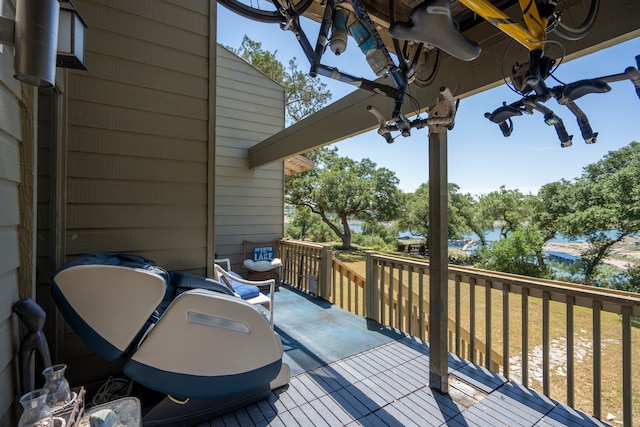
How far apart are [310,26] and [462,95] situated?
179 centimetres

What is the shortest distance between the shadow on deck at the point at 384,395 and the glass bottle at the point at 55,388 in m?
1.01

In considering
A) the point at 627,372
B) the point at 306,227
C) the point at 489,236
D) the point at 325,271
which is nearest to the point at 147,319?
the point at 627,372

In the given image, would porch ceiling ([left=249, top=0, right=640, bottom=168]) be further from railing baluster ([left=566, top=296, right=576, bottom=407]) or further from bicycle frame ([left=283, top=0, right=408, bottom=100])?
railing baluster ([left=566, top=296, right=576, bottom=407])

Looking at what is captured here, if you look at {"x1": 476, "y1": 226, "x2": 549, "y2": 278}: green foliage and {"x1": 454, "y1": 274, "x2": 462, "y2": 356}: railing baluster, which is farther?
{"x1": 476, "y1": 226, "x2": 549, "y2": 278}: green foliage

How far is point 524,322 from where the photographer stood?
226 cm

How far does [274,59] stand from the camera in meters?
8.72

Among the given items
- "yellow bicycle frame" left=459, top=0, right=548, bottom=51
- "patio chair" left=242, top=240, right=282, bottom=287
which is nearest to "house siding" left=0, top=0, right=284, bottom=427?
"yellow bicycle frame" left=459, top=0, right=548, bottom=51

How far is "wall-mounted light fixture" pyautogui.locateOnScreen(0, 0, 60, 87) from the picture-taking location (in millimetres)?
709

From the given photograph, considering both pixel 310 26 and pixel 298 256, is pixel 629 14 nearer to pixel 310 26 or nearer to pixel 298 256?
pixel 310 26

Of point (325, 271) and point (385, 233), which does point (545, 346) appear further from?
point (385, 233)

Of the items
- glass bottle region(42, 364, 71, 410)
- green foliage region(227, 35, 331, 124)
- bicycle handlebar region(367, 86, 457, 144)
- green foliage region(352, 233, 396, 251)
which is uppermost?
green foliage region(227, 35, 331, 124)

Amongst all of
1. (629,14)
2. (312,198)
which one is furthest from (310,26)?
(312,198)

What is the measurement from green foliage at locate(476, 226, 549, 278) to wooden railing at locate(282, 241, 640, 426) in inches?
109

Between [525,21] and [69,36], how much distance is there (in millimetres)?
2050
